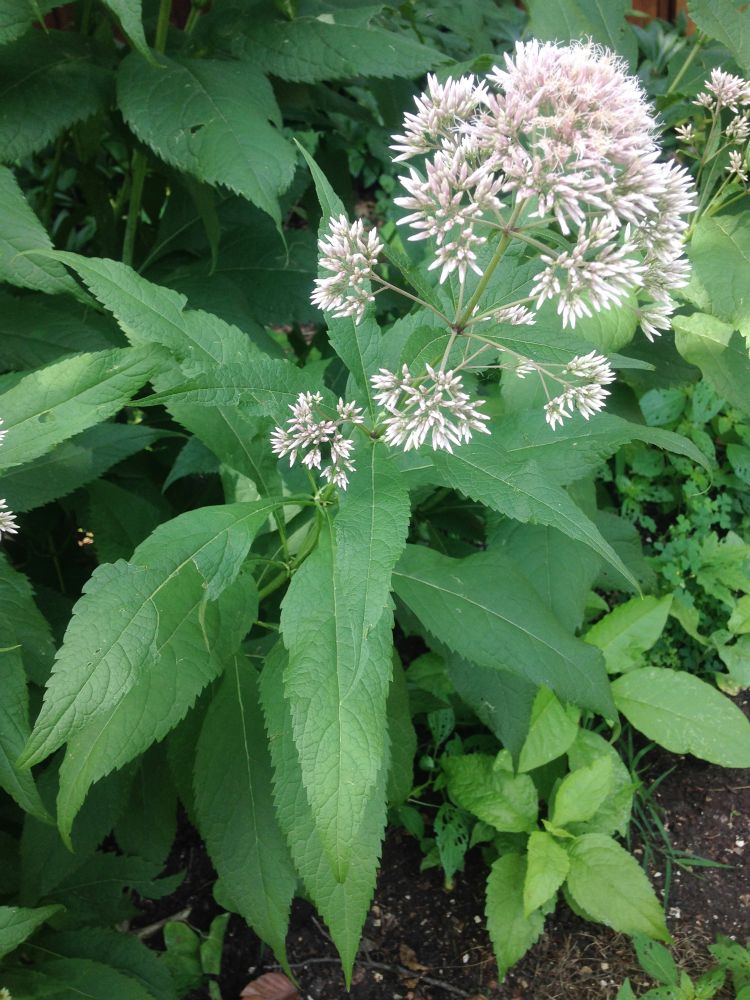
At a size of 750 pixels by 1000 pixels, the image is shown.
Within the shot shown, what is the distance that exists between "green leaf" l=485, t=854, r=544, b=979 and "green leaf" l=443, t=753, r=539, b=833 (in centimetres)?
11

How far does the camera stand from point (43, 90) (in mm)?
1898

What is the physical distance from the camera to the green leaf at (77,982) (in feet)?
5.92

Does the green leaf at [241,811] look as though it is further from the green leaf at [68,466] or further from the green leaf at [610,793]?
the green leaf at [610,793]

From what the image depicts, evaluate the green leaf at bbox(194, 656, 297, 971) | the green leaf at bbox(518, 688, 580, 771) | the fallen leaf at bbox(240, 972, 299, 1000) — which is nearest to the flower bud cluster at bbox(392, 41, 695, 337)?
the green leaf at bbox(194, 656, 297, 971)

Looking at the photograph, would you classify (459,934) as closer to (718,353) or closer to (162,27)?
(718,353)

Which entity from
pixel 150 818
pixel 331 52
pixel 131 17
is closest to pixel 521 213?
pixel 131 17

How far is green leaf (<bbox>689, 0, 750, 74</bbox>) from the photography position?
2.13 m

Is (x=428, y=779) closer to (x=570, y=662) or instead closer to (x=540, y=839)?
(x=540, y=839)

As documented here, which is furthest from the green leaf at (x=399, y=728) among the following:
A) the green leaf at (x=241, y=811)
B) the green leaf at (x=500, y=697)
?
the green leaf at (x=241, y=811)

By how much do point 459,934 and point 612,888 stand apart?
0.50m

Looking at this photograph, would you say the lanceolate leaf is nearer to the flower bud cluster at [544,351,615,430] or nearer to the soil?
the flower bud cluster at [544,351,615,430]

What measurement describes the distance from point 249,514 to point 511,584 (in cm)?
62

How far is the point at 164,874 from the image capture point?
2.63 meters

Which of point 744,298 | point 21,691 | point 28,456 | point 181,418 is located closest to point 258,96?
point 181,418
